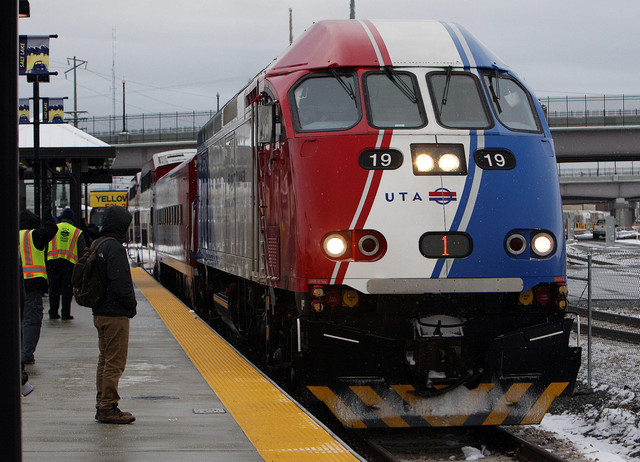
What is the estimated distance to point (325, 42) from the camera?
8.76m

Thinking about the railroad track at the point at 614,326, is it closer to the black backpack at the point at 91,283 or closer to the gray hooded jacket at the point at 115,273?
the gray hooded jacket at the point at 115,273

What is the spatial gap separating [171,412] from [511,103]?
419 cm

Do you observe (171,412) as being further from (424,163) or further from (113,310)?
(424,163)

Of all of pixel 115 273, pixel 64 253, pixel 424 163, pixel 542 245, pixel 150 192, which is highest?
pixel 150 192

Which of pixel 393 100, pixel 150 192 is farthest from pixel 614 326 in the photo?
pixel 150 192

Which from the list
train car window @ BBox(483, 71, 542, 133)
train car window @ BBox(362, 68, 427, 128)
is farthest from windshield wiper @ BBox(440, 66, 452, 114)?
train car window @ BBox(483, 71, 542, 133)

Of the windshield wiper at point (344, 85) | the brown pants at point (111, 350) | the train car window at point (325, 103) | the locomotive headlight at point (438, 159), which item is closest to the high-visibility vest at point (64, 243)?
the train car window at point (325, 103)

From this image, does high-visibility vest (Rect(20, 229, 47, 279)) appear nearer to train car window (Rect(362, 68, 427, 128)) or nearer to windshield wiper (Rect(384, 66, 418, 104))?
train car window (Rect(362, 68, 427, 128))

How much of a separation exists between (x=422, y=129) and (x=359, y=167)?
72 cm

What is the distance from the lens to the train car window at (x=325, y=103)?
8.33m

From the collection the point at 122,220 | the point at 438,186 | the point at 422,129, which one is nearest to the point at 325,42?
the point at 422,129

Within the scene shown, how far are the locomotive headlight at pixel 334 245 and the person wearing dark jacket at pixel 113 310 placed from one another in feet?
5.49

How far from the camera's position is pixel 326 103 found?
333 inches

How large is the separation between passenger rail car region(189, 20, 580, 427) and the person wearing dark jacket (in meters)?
1.57
